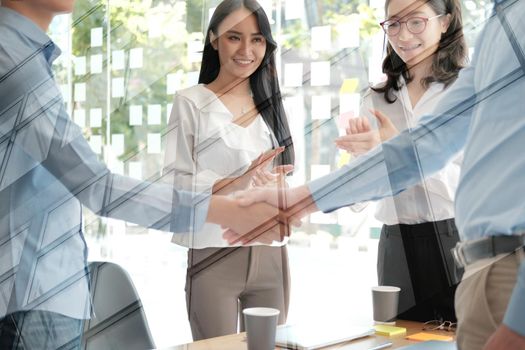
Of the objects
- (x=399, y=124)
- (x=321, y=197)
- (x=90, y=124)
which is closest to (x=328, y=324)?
(x=321, y=197)

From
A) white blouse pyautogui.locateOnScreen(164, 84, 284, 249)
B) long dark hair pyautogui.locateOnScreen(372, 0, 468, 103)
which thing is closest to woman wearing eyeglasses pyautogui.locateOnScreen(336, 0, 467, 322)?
long dark hair pyautogui.locateOnScreen(372, 0, 468, 103)

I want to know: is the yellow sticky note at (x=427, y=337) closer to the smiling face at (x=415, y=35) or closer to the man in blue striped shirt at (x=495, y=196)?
the man in blue striped shirt at (x=495, y=196)

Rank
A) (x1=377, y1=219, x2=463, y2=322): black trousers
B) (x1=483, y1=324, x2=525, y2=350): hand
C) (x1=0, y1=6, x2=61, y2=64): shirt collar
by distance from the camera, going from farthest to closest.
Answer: (x1=377, y1=219, x2=463, y2=322): black trousers < (x1=0, y1=6, x2=61, y2=64): shirt collar < (x1=483, y1=324, x2=525, y2=350): hand

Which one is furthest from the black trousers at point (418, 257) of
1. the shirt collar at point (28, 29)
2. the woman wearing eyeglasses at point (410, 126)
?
the shirt collar at point (28, 29)

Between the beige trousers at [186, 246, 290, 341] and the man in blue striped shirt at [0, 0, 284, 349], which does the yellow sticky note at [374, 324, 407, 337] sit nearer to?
the beige trousers at [186, 246, 290, 341]

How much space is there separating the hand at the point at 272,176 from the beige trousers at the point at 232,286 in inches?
4.0

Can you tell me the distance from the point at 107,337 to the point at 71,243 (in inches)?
6.7

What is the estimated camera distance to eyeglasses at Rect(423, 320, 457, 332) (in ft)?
2.43

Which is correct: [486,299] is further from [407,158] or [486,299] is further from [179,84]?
[179,84]

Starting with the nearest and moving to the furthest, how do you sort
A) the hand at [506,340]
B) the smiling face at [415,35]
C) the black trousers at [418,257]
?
the hand at [506,340], the smiling face at [415,35], the black trousers at [418,257]

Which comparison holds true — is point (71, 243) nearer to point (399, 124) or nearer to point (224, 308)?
point (224, 308)

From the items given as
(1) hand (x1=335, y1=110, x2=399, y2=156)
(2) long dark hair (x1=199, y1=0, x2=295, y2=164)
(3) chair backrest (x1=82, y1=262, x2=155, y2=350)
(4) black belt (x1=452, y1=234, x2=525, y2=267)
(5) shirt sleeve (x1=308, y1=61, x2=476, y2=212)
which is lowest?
(3) chair backrest (x1=82, y1=262, x2=155, y2=350)

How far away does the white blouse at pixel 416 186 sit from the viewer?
785 millimetres

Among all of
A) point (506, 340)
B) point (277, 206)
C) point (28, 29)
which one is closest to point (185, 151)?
point (277, 206)
